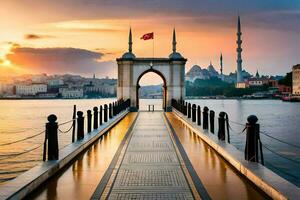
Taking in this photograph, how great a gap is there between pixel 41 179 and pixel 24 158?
12.0 metres

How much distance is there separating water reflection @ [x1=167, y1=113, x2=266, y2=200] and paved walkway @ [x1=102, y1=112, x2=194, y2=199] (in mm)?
471

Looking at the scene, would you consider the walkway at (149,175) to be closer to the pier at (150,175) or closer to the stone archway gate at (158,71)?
the pier at (150,175)

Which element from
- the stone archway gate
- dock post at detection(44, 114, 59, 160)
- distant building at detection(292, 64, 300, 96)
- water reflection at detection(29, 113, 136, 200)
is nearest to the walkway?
water reflection at detection(29, 113, 136, 200)

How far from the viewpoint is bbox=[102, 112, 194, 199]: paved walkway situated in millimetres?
8638

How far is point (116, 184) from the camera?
31.0ft

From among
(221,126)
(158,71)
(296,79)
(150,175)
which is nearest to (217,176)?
(150,175)

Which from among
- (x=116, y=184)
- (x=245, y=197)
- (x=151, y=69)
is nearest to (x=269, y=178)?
(x=245, y=197)

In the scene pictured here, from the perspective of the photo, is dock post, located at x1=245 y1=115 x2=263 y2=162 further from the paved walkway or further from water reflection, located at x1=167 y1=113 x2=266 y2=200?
the paved walkway

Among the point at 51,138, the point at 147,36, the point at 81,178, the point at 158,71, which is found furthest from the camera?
the point at 158,71

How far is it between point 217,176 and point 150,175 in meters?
1.64

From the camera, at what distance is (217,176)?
1032 cm

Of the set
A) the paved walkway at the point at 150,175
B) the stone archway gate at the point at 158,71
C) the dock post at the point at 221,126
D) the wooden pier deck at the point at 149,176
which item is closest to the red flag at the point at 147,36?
the stone archway gate at the point at 158,71

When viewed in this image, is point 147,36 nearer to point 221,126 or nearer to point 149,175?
point 221,126

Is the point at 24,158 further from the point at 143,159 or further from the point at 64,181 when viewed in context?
the point at 64,181
